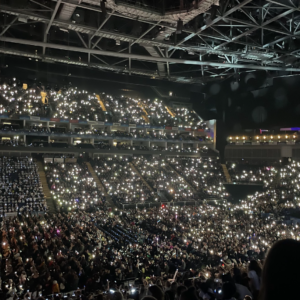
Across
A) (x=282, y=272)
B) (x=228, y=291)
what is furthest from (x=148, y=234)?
(x=282, y=272)

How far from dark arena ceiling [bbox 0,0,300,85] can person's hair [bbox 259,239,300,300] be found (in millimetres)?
14699

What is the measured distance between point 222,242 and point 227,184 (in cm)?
1675

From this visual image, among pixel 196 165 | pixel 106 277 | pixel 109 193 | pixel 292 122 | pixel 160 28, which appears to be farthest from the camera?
pixel 196 165

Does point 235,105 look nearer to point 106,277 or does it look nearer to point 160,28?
point 160,28

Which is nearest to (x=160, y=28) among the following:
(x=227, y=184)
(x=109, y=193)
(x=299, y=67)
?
(x=299, y=67)

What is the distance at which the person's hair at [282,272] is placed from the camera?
1.23 m

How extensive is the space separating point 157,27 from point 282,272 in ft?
67.4

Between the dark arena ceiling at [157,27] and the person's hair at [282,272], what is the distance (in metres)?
14.7

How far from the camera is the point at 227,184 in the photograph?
3030cm

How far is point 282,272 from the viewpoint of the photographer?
125 centimetres

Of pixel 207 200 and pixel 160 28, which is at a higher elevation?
pixel 160 28

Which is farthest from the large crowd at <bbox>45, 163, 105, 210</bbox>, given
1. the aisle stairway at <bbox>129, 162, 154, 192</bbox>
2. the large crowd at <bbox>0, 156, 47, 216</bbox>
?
the aisle stairway at <bbox>129, 162, 154, 192</bbox>

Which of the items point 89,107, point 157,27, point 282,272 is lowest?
point 282,272

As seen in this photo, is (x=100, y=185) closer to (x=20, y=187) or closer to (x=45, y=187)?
(x=45, y=187)
